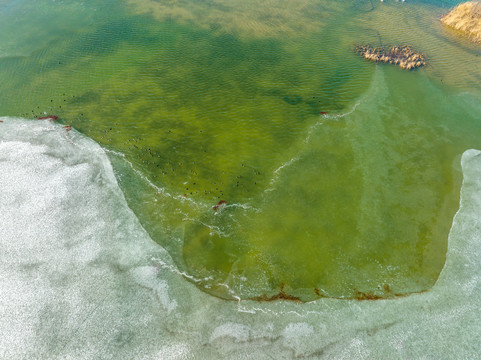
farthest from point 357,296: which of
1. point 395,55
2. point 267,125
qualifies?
point 395,55

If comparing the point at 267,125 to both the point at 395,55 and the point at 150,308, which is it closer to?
the point at 150,308

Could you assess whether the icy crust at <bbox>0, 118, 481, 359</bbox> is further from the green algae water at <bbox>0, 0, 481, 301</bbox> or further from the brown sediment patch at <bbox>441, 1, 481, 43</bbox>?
the brown sediment patch at <bbox>441, 1, 481, 43</bbox>

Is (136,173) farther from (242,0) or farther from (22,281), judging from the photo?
(242,0)

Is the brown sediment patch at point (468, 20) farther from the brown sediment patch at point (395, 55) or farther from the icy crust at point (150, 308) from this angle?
the icy crust at point (150, 308)

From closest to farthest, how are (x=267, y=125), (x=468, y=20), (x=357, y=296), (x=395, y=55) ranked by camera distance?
(x=357, y=296), (x=267, y=125), (x=395, y=55), (x=468, y=20)

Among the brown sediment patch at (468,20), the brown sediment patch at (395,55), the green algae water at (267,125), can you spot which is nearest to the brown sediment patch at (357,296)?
the green algae water at (267,125)
